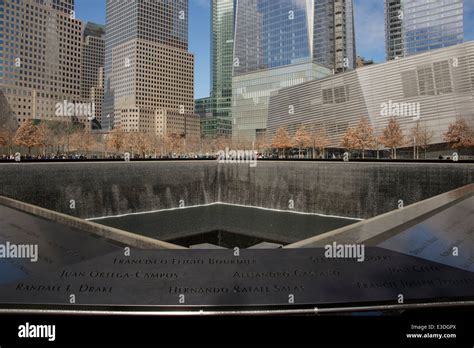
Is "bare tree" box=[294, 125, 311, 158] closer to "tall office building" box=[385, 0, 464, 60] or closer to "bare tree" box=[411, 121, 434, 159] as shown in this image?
"bare tree" box=[411, 121, 434, 159]

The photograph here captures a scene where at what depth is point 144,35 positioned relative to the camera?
178875mm

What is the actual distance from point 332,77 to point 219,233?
6953cm

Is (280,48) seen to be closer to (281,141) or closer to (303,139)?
(281,141)

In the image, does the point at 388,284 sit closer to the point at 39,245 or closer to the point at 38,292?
the point at 38,292

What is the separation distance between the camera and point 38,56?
494 ft

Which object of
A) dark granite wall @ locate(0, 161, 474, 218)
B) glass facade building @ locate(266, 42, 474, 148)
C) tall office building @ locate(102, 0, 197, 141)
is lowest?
dark granite wall @ locate(0, 161, 474, 218)

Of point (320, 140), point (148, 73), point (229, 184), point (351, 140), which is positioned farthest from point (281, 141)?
point (148, 73)

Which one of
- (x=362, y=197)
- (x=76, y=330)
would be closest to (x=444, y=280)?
(x=76, y=330)

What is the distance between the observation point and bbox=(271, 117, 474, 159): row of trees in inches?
2421

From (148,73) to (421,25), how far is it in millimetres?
119337

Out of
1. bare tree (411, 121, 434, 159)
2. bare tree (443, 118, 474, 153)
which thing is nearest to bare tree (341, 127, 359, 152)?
bare tree (411, 121, 434, 159)

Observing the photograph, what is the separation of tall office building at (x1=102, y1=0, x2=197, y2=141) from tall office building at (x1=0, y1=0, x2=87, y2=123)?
794 inches

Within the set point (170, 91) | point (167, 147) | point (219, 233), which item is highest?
point (170, 91)

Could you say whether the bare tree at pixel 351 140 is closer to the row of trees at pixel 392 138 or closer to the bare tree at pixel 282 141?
the row of trees at pixel 392 138
